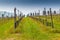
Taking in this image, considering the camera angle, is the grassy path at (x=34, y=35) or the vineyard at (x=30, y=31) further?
the vineyard at (x=30, y=31)

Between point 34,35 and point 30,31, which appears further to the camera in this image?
point 30,31

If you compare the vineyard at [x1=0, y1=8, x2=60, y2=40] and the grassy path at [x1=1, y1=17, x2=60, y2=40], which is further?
the vineyard at [x1=0, y1=8, x2=60, y2=40]
